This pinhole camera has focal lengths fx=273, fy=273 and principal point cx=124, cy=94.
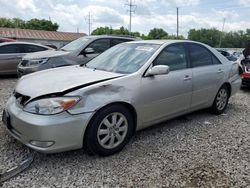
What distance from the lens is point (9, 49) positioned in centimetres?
931

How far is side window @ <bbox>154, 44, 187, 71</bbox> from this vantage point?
409cm

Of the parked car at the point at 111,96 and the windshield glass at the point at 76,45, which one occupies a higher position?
the windshield glass at the point at 76,45

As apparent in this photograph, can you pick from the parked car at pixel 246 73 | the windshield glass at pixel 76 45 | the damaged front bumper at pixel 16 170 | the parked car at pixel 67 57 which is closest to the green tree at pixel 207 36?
the parked car at pixel 246 73

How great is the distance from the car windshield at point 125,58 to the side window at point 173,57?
0.49 feet

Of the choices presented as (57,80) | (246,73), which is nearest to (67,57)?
(57,80)

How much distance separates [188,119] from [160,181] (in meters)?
2.28

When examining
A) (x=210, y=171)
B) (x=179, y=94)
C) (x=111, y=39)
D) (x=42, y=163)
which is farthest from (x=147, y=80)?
(x=111, y=39)

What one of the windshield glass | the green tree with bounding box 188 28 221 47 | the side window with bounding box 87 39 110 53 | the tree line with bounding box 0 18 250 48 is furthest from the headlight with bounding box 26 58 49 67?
the green tree with bounding box 188 28 221 47

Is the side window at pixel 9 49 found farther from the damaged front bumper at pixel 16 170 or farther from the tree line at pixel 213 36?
the tree line at pixel 213 36

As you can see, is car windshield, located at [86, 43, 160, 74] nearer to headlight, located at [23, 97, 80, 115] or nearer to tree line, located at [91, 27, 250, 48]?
headlight, located at [23, 97, 80, 115]

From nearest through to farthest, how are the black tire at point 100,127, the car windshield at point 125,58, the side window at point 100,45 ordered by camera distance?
the black tire at point 100,127 < the car windshield at point 125,58 < the side window at point 100,45

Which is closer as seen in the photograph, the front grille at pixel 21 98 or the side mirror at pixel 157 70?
the front grille at pixel 21 98

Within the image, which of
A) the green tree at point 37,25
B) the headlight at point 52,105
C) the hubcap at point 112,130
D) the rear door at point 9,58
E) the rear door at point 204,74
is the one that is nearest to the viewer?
the headlight at point 52,105

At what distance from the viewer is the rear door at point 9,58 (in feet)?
29.6
